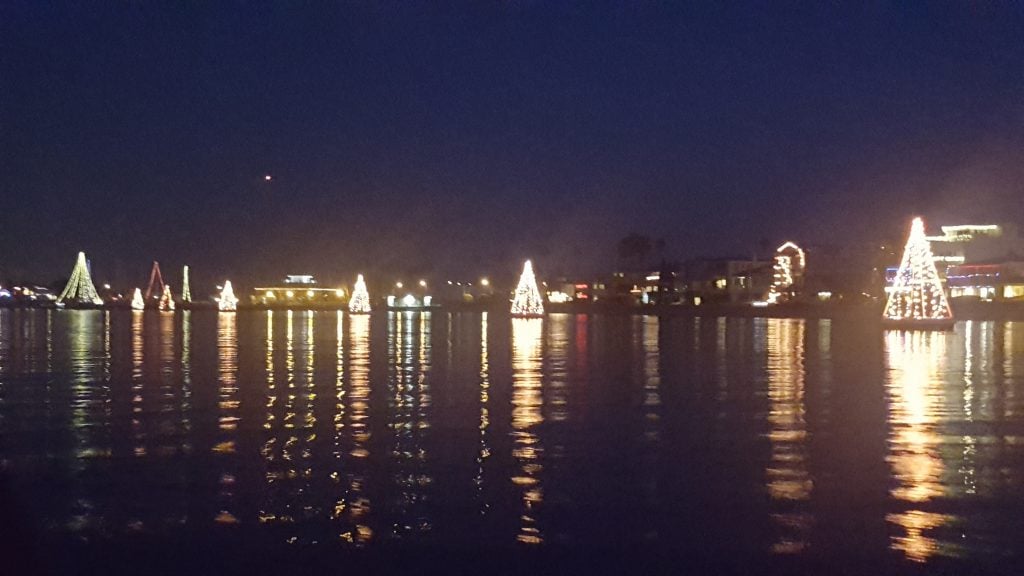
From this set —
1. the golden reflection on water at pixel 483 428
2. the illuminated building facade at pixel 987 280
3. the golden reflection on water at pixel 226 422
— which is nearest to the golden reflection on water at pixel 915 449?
the golden reflection on water at pixel 483 428

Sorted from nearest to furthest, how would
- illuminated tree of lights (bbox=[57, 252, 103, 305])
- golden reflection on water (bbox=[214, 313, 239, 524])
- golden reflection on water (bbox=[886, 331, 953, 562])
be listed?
1. golden reflection on water (bbox=[886, 331, 953, 562])
2. golden reflection on water (bbox=[214, 313, 239, 524])
3. illuminated tree of lights (bbox=[57, 252, 103, 305])

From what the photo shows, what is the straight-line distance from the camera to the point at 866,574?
6.01 meters

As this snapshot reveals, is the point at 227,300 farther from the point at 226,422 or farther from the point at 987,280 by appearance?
the point at 226,422

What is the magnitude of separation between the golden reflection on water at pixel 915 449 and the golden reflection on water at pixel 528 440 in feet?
7.89

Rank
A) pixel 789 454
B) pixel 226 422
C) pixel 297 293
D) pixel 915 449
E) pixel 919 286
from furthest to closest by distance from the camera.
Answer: pixel 297 293 → pixel 919 286 → pixel 226 422 → pixel 915 449 → pixel 789 454

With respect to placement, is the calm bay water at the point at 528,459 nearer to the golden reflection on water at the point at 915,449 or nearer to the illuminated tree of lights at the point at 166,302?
the golden reflection on water at the point at 915,449

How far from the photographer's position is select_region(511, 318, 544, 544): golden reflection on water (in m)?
7.27

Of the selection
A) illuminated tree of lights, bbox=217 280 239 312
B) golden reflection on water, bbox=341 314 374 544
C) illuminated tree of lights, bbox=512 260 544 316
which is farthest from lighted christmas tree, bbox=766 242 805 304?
golden reflection on water, bbox=341 314 374 544

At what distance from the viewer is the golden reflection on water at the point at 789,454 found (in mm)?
7008

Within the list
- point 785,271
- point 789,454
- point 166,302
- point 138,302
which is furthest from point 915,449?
point 138,302

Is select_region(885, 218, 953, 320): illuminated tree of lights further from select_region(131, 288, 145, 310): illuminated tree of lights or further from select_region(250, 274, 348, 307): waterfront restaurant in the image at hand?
select_region(250, 274, 348, 307): waterfront restaurant

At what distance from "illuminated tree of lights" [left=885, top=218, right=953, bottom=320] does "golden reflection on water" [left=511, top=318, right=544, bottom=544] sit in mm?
21767

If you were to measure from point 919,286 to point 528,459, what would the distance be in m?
33.1

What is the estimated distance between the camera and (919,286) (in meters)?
39.1
